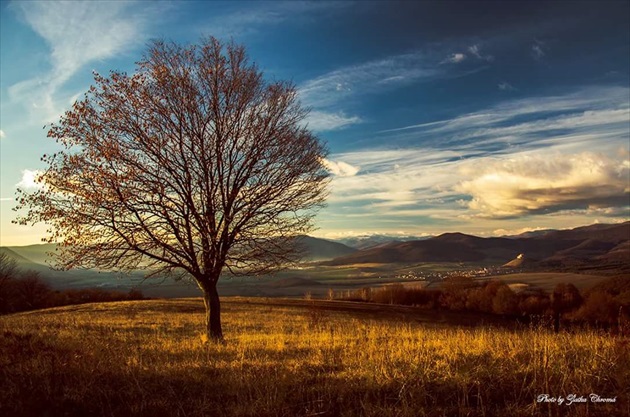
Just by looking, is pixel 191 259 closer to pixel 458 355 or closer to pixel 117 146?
pixel 117 146

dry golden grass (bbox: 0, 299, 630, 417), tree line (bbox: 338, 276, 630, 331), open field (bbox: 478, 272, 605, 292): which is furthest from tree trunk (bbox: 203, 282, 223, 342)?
open field (bbox: 478, 272, 605, 292)

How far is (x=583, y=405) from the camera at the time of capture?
6.65 metres

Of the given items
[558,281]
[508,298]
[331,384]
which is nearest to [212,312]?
[331,384]

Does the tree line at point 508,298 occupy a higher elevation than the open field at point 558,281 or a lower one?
higher

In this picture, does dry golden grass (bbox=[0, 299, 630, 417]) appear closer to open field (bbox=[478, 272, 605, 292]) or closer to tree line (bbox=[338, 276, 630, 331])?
tree line (bbox=[338, 276, 630, 331])

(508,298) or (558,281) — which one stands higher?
(508,298)

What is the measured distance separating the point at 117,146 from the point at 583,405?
1472 cm

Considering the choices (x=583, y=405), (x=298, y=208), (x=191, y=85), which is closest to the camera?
(x=583, y=405)

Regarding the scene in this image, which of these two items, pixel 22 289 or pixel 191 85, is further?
pixel 22 289

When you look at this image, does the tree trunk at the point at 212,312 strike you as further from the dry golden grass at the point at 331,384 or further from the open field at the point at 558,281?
the open field at the point at 558,281

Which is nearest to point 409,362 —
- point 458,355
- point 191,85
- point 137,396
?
point 458,355

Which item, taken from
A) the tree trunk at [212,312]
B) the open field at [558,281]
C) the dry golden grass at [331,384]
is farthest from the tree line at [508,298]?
the dry golden grass at [331,384]

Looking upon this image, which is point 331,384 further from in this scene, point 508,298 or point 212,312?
point 508,298

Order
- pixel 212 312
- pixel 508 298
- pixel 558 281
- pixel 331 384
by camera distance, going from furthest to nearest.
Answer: pixel 558 281
pixel 508 298
pixel 212 312
pixel 331 384
